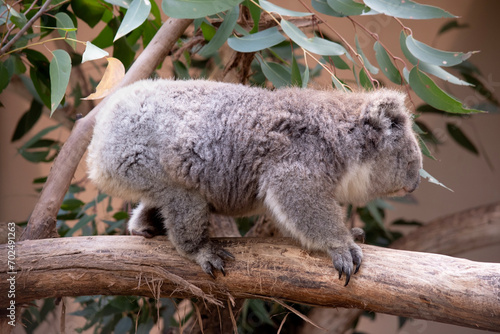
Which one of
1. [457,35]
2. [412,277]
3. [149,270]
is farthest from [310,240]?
[457,35]

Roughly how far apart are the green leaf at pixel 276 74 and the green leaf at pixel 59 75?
0.95m

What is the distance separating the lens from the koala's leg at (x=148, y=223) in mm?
1971

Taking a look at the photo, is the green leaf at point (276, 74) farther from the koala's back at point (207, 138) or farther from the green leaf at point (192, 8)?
the green leaf at point (192, 8)

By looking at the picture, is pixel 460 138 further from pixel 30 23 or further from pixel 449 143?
pixel 30 23

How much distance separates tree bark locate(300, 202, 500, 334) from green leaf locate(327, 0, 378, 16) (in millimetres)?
1752

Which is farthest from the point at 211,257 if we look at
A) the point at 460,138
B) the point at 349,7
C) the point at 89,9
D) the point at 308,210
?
the point at 460,138

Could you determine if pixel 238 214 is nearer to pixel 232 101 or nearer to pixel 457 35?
pixel 232 101

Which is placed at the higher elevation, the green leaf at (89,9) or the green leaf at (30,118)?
the green leaf at (89,9)

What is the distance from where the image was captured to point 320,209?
178 cm

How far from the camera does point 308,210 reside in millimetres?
1771

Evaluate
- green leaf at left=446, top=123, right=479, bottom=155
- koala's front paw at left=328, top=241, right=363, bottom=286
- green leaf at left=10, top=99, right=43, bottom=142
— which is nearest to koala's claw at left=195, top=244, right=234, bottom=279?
koala's front paw at left=328, top=241, right=363, bottom=286

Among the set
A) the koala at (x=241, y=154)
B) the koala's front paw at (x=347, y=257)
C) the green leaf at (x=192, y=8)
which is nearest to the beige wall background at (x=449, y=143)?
the koala at (x=241, y=154)

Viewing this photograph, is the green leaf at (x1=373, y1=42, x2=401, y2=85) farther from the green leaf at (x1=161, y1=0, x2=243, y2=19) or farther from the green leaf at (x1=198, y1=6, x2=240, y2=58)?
the green leaf at (x1=161, y1=0, x2=243, y2=19)

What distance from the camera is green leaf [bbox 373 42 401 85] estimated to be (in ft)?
7.52
